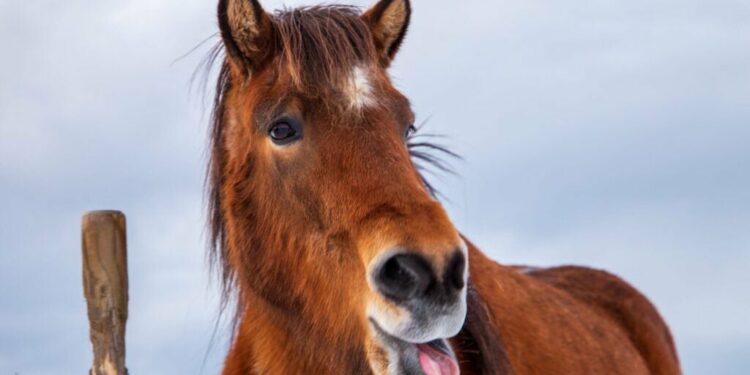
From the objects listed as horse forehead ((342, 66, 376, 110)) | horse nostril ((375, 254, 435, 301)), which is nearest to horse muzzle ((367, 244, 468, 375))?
horse nostril ((375, 254, 435, 301))

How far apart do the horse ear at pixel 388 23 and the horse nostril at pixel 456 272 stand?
1883 mm

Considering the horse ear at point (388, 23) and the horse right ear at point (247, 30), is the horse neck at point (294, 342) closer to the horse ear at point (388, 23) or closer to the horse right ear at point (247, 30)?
the horse right ear at point (247, 30)

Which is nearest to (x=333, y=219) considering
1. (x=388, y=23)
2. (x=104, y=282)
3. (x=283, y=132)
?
(x=283, y=132)

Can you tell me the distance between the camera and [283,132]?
5.12 m

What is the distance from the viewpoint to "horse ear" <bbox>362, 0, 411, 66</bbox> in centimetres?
592

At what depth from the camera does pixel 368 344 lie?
4.76m

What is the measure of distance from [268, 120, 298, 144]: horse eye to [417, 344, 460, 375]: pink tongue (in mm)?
1214

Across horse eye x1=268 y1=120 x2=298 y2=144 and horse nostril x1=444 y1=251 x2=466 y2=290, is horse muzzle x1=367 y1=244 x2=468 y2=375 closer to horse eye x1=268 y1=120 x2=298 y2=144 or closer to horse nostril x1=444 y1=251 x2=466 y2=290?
horse nostril x1=444 y1=251 x2=466 y2=290

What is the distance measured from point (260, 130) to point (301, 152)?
1.04 feet

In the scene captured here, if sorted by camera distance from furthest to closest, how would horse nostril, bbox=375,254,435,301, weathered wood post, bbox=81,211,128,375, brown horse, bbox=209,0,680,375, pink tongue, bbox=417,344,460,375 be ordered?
weathered wood post, bbox=81,211,128,375, pink tongue, bbox=417,344,460,375, brown horse, bbox=209,0,680,375, horse nostril, bbox=375,254,435,301

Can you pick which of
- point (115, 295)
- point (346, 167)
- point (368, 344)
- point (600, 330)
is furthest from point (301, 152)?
point (600, 330)

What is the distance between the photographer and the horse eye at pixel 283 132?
5109mm

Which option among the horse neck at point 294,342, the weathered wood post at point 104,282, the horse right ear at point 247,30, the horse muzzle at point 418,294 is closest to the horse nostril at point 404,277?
the horse muzzle at point 418,294

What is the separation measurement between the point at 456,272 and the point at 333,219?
2.61 ft
